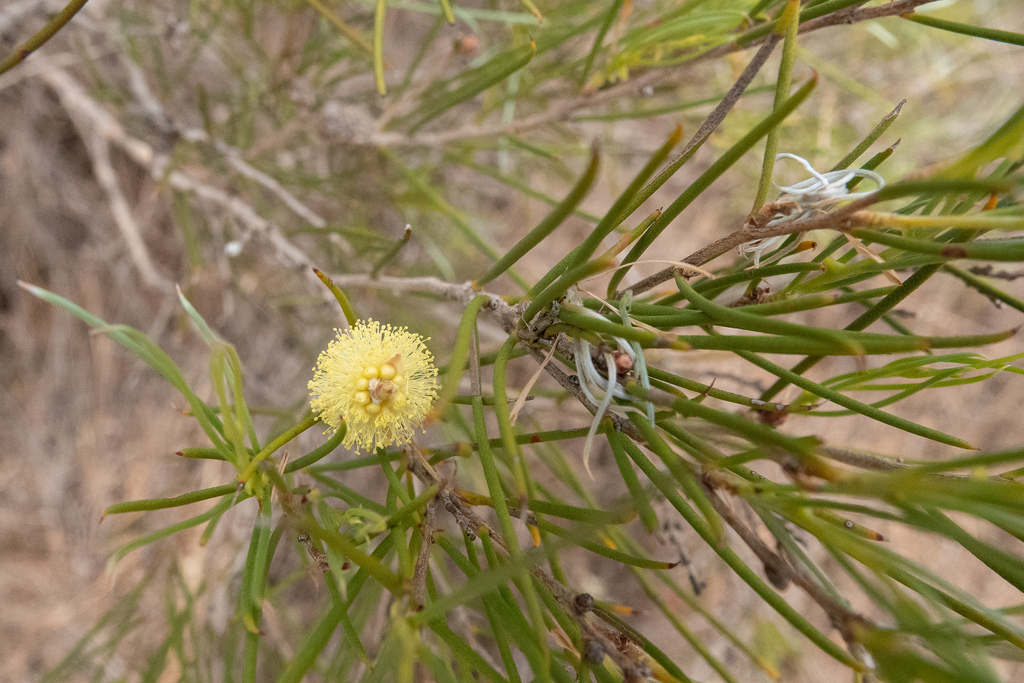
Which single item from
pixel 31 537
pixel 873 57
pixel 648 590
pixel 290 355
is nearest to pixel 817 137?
pixel 873 57

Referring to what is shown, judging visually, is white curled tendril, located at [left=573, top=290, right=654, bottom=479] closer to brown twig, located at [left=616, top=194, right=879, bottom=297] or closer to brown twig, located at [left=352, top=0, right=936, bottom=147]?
brown twig, located at [left=616, top=194, right=879, bottom=297]

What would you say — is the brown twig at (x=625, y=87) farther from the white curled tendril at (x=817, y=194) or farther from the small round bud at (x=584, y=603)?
the small round bud at (x=584, y=603)

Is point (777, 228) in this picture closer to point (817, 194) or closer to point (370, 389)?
point (817, 194)

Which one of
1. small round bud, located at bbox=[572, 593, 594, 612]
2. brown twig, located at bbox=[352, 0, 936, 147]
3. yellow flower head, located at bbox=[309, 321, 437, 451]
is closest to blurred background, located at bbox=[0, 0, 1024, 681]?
brown twig, located at bbox=[352, 0, 936, 147]

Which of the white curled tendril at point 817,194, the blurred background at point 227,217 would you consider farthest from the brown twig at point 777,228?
the blurred background at point 227,217

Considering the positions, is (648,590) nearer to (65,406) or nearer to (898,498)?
(898,498)

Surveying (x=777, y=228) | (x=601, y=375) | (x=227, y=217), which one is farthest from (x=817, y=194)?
(x=227, y=217)

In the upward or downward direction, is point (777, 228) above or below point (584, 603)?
above
